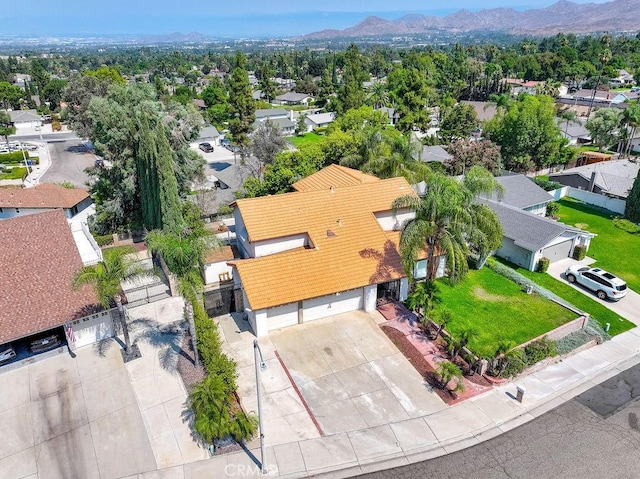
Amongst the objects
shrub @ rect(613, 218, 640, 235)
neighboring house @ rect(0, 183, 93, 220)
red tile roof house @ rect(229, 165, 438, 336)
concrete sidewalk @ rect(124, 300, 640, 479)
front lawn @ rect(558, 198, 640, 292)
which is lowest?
front lawn @ rect(558, 198, 640, 292)

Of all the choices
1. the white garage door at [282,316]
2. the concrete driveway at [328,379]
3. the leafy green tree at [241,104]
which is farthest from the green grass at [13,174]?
the white garage door at [282,316]

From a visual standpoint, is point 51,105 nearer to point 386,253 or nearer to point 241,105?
point 241,105

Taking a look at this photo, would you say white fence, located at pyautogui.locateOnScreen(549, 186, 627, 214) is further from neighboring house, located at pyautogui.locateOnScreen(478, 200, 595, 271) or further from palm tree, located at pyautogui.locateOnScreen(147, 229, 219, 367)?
palm tree, located at pyautogui.locateOnScreen(147, 229, 219, 367)

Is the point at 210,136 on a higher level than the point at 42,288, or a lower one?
lower

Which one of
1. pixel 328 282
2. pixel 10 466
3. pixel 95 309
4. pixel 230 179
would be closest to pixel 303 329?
pixel 328 282

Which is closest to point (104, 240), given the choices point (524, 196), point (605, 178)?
point (524, 196)

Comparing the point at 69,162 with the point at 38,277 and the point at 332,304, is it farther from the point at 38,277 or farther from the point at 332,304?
the point at 332,304

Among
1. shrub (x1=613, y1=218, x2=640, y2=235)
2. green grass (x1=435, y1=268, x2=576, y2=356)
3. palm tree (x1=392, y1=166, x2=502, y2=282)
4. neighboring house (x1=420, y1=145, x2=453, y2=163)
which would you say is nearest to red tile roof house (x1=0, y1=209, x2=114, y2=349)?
palm tree (x1=392, y1=166, x2=502, y2=282)
